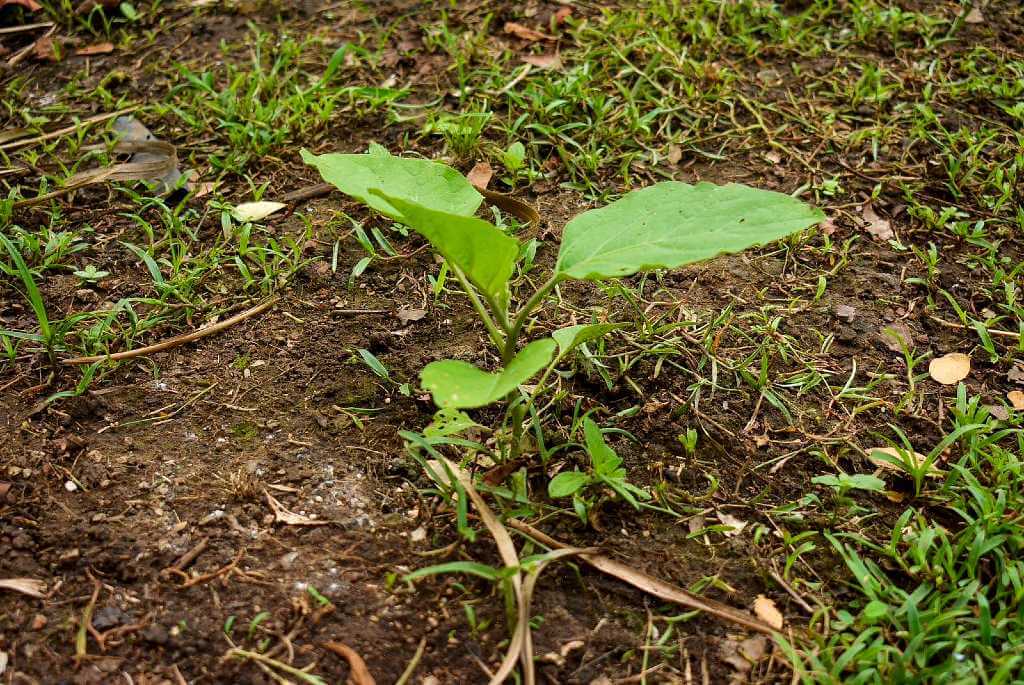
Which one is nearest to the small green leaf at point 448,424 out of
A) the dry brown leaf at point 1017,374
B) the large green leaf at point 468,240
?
the large green leaf at point 468,240

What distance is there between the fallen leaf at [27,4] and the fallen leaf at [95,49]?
0.26m

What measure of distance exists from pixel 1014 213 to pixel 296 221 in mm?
2046

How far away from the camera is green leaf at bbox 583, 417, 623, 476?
1850 millimetres

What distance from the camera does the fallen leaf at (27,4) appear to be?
3100 millimetres

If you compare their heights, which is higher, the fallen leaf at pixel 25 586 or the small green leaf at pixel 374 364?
the small green leaf at pixel 374 364

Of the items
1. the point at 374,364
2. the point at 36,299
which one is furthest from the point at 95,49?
the point at 374,364

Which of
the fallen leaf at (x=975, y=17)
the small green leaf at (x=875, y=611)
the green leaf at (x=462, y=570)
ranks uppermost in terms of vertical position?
the fallen leaf at (x=975, y=17)

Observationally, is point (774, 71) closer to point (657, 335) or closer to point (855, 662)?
point (657, 335)

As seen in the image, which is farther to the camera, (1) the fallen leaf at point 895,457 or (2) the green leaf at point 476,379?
(1) the fallen leaf at point 895,457

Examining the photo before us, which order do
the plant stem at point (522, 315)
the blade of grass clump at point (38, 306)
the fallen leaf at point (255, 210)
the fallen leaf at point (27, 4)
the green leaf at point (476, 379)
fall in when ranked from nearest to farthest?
the green leaf at point (476, 379), the plant stem at point (522, 315), the blade of grass clump at point (38, 306), the fallen leaf at point (255, 210), the fallen leaf at point (27, 4)

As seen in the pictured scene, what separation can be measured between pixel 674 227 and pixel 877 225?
3.69 feet

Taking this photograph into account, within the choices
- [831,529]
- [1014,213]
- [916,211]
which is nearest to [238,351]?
[831,529]

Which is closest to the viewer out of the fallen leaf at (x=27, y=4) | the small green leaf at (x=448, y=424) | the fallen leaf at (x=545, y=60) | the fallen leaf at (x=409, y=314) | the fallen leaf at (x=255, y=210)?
A: the small green leaf at (x=448, y=424)

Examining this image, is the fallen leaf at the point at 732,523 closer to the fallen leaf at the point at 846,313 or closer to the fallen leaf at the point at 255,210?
the fallen leaf at the point at 846,313
